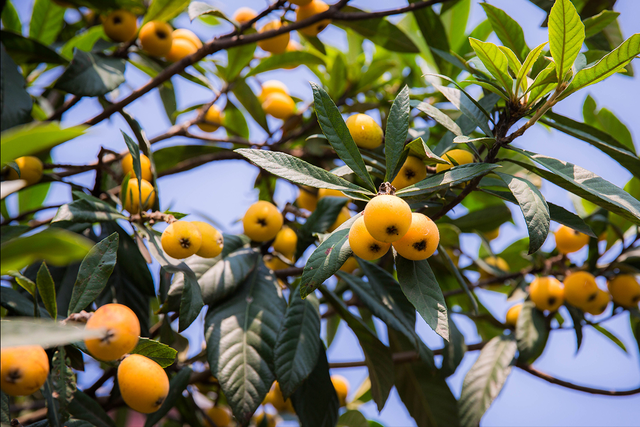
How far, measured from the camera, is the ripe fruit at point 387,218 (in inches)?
32.4

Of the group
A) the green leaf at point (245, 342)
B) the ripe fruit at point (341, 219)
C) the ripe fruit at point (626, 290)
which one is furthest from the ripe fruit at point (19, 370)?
the ripe fruit at point (626, 290)

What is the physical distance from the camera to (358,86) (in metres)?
2.19

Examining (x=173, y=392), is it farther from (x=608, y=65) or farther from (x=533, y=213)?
(x=608, y=65)

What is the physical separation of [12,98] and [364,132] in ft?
3.50

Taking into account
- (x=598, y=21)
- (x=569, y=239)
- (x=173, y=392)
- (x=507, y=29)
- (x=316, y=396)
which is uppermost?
(x=598, y=21)

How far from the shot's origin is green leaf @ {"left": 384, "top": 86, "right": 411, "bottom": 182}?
0.99m

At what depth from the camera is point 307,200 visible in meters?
1.82

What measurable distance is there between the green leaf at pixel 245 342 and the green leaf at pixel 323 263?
406mm

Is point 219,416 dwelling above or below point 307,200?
below

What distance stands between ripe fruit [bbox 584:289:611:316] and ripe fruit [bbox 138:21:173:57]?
1773 mm

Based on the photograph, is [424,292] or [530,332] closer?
[424,292]

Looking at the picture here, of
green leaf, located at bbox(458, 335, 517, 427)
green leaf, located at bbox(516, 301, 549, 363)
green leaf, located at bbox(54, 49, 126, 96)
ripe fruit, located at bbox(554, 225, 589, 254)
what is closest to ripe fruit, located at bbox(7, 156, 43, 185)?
green leaf, located at bbox(54, 49, 126, 96)

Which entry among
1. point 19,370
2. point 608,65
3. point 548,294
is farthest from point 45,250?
point 548,294

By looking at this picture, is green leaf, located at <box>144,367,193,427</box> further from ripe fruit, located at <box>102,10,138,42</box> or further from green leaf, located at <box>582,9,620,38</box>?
green leaf, located at <box>582,9,620,38</box>
